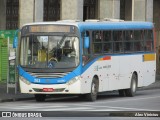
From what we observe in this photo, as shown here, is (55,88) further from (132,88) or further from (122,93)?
(122,93)

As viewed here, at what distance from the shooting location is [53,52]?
24469 millimetres

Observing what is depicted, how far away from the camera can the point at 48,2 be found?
43.7 meters

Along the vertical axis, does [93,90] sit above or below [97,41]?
below

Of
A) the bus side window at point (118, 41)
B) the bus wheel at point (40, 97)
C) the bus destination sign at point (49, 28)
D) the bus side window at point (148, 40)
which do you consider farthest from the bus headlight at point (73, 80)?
the bus side window at point (148, 40)

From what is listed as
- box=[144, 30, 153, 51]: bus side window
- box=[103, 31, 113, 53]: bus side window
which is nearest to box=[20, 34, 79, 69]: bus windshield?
box=[103, 31, 113, 53]: bus side window

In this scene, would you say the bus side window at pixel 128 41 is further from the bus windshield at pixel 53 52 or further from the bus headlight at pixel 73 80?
the bus headlight at pixel 73 80

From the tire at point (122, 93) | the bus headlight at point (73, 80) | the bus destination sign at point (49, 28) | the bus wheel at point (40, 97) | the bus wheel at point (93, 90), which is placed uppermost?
the bus destination sign at point (49, 28)

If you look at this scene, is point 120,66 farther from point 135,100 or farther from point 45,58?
point 45,58

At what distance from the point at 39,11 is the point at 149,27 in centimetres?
795

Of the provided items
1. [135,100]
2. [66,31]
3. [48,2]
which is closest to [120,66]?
[135,100]

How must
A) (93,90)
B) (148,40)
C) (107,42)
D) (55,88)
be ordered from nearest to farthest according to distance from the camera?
(55,88)
(93,90)
(107,42)
(148,40)

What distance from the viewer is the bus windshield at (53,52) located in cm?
2442

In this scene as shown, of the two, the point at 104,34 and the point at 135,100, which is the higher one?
the point at 104,34

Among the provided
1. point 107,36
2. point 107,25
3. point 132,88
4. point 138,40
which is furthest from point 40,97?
point 138,40
